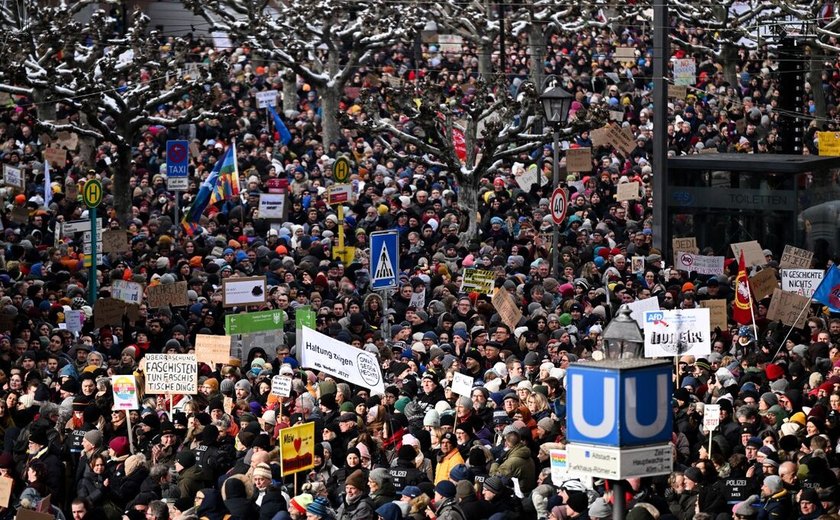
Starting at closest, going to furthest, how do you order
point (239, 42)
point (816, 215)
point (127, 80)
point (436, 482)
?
1. point (436, 482)
2. point (816, 215)
3. point (127, 80)
4. point (239, 42)

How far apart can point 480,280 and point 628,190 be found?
6.63m

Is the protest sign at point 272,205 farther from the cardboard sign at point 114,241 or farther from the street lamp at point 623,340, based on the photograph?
the street lamp at point 623,340

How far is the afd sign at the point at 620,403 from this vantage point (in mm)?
9539

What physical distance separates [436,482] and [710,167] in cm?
1341

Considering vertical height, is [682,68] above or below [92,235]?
above

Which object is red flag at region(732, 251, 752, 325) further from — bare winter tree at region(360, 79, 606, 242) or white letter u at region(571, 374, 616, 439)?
white letter u at region(571, 374, 616, 439)

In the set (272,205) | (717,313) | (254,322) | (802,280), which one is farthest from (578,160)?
(254,322)

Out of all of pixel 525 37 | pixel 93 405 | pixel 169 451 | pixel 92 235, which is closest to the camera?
pixel 169 451

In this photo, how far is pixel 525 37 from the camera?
5225cm

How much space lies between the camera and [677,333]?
1748 cm

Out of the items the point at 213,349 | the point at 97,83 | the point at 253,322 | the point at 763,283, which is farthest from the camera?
the point at 97,83

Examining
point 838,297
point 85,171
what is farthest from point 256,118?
point 838,297

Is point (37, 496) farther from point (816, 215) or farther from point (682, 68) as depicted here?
point (682, 68)

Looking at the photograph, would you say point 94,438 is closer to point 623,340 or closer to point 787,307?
point 623,340
